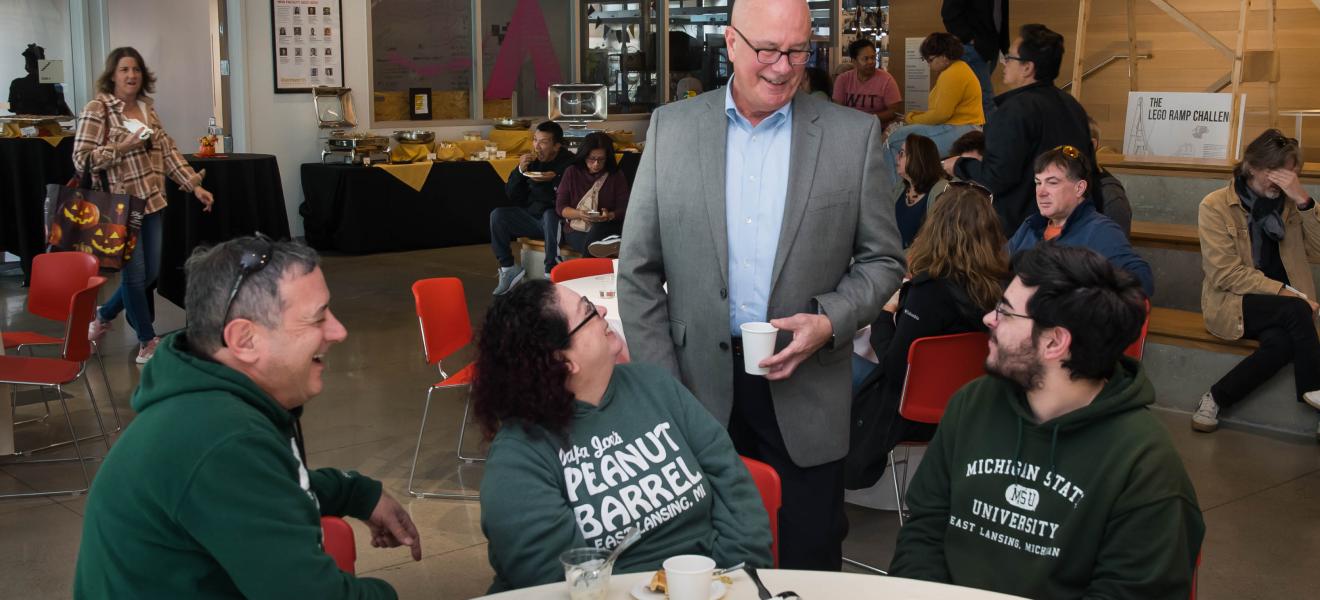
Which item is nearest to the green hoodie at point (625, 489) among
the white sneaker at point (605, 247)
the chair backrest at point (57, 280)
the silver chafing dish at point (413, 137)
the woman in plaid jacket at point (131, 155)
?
the chair backrest at point (57, 280)

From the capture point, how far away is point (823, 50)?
15.4 m

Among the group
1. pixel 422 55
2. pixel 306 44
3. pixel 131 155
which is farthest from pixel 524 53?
pixel 131 155

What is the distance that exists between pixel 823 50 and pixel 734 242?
523 inches

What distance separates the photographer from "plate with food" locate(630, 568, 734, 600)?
5.97ft

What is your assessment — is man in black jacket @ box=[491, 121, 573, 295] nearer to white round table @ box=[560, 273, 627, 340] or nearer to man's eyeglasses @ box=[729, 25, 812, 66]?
white round table @ box=[560, 273, 627, 340]

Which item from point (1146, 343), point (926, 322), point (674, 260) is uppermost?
point (674, 260)

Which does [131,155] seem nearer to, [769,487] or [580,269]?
[580,269]

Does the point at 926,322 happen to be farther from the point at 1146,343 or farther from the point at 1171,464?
the point at 1146,343

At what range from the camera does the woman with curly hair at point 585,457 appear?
2105mm

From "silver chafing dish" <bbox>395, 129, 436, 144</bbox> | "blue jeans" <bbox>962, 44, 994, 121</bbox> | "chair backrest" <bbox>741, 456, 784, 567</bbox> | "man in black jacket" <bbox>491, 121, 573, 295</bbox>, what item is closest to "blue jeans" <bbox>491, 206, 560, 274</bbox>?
"man in black jacket" <bbox>491, 121, 573, 295</bbox>

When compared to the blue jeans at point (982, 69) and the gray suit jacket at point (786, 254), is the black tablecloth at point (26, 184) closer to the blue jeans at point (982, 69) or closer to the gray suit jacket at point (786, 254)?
the blue jeans at point (982, 69)

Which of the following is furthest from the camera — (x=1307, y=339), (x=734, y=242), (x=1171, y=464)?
(x=1307, y=339)

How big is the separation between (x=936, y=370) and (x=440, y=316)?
6.00 ft

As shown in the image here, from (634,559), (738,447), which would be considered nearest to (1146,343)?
(738,447)
